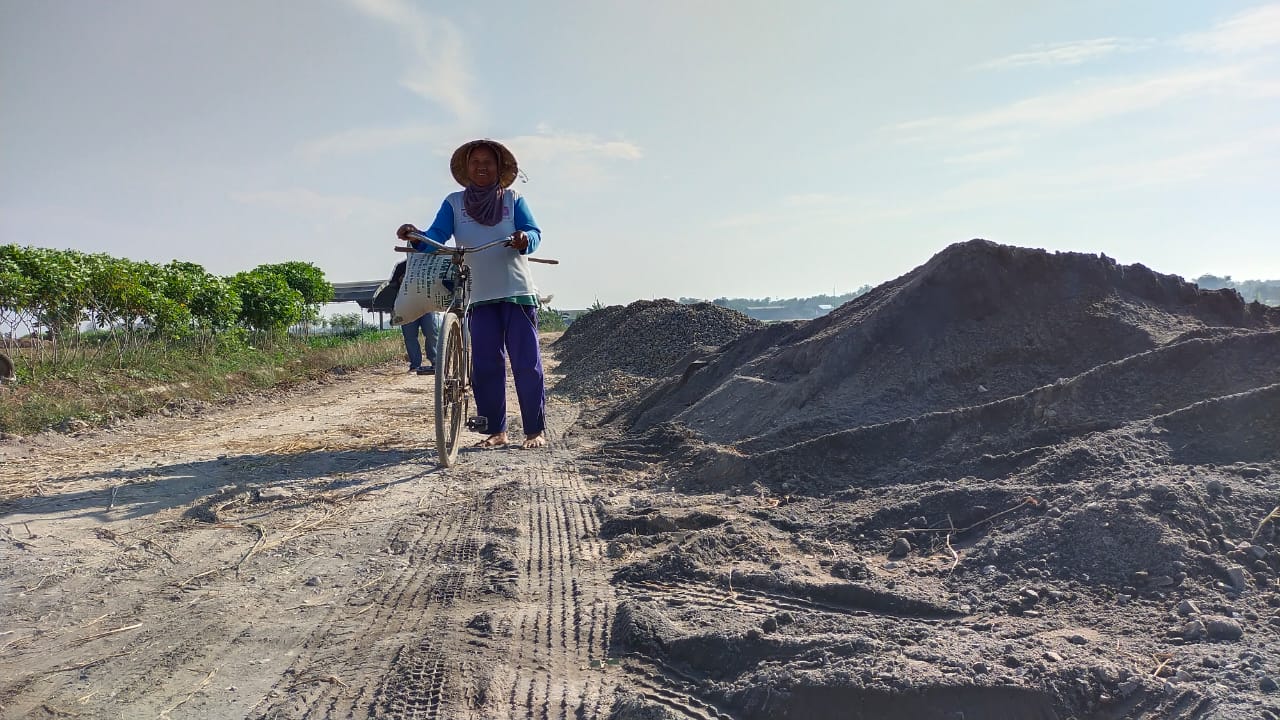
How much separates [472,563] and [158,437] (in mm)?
4912

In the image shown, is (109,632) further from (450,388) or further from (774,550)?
(450,388)

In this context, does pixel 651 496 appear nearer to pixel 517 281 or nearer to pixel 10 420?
pixel 517 281

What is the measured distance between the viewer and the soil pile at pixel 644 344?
11.7 meters

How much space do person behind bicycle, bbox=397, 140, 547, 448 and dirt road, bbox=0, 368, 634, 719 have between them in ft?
2.18

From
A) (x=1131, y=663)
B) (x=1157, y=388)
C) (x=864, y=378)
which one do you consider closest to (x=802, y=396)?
(x=864, y=378)

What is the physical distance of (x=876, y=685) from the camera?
2.16 m

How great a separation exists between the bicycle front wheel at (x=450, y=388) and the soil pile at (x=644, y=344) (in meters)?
4.77

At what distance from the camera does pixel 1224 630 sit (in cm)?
228

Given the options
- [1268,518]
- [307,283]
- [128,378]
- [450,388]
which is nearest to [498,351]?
[450,388]

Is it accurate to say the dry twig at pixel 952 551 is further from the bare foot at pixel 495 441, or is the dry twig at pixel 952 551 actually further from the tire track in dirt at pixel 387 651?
the bare foot at pixel 495 441

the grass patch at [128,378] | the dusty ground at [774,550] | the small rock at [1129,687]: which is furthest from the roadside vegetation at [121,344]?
the small rock at [1129,687]

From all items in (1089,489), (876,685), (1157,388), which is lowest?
(876,685)

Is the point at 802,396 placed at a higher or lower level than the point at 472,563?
higher

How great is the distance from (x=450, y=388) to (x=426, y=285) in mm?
741
